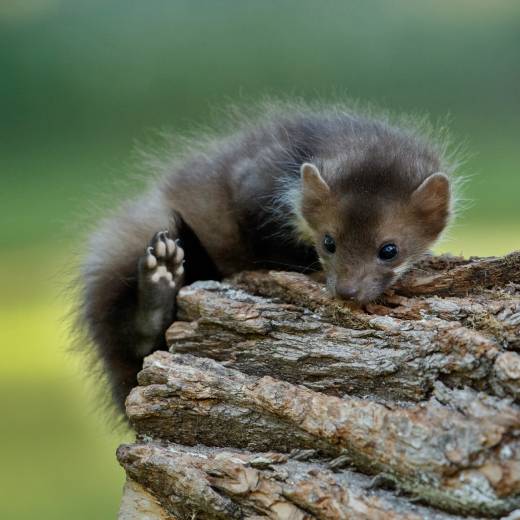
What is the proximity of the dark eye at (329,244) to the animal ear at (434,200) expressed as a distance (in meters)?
0.34

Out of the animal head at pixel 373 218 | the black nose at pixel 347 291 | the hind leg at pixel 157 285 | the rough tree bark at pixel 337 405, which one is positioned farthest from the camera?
the hind leg at pixel 157 285

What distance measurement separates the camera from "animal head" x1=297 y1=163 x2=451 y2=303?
313cm

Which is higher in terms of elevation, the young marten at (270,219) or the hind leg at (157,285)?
the young marten at (270,219)

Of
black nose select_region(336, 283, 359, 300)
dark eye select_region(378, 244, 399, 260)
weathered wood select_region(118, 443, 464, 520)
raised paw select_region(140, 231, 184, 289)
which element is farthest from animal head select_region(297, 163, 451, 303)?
weathered wood select_region(118, 443, 464, 520)

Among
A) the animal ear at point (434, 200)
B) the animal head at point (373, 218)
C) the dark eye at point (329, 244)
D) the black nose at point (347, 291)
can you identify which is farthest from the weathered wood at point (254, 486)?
the animal ear at point (434, 200)

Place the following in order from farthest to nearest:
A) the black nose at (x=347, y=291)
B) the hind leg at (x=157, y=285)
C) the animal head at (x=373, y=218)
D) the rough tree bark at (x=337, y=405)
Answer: the hind leg at (x=157, y=285) < the animal head at (x=373, y=218) < the black nose at (x=347, y=291) < the rough tree bark at (x=337, y=405)

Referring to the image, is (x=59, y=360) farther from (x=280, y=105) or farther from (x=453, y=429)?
(x=453, y=429)

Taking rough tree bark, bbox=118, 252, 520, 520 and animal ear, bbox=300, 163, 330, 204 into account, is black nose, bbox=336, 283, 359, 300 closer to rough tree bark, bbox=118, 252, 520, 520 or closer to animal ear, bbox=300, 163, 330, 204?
rough tree bark, bbox=118, 252, 520, 520

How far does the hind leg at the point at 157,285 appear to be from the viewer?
3.24 metres

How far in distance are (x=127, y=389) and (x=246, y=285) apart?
2.41 feet

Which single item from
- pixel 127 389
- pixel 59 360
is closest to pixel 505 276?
pixel 127 389

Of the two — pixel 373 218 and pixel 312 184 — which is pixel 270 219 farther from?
pixel 373 218

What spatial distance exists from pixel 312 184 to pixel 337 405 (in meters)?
1.19

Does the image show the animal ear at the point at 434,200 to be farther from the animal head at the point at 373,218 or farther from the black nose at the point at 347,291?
the black nose at the point at 347,291
